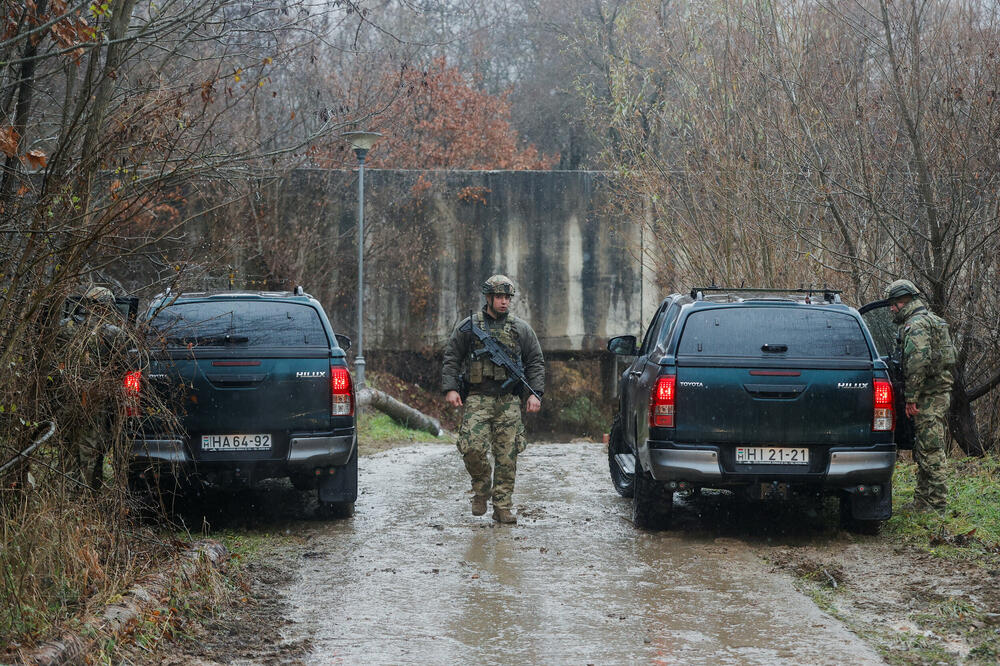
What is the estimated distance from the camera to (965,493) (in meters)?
9.72

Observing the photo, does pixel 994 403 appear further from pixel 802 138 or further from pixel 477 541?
pixel 477 541

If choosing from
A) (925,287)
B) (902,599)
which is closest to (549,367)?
(925,287)

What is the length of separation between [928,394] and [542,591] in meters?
4.12

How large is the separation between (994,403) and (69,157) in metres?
9.93

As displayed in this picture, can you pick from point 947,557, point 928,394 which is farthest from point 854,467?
point 928,394

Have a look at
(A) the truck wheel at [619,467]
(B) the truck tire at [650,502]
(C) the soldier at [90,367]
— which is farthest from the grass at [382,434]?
(C) the soldier at [90,367]

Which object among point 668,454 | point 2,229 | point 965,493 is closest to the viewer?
point 2,229

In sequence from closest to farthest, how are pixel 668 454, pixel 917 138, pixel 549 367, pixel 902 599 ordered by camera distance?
1. pixel 902 599
2. pixel 668 454
3. pixel 917 138
4. pixel 549 367

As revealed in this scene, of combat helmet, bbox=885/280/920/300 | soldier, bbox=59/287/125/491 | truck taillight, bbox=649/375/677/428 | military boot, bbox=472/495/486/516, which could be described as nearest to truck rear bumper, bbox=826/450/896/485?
truck taillight, bbox=649/375/677/428

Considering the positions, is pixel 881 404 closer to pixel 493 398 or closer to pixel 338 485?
pixel 493 398

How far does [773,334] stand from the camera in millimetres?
8484

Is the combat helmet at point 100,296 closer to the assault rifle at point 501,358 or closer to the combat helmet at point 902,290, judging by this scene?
the assault rifle at point 501,358

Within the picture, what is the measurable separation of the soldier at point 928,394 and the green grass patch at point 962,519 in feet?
0.72

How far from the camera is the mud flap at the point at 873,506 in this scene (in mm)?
8508
